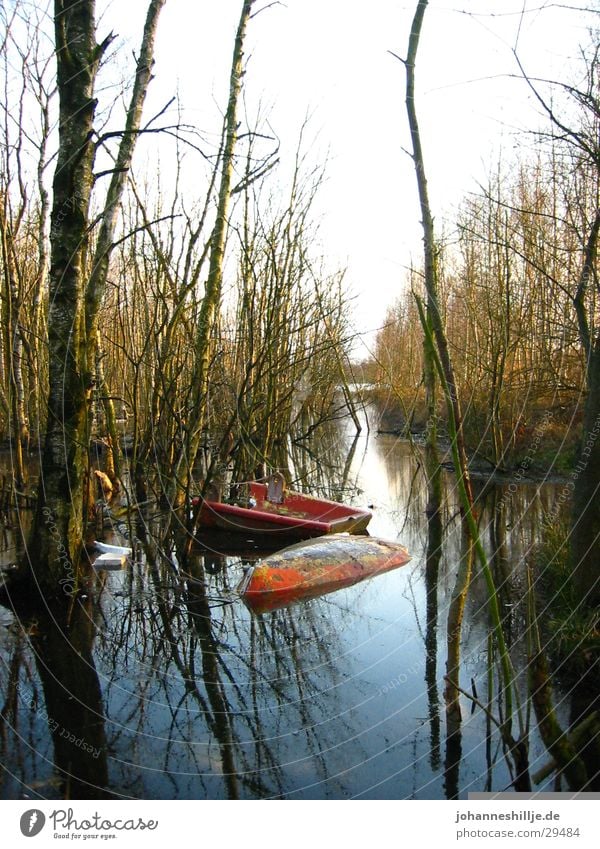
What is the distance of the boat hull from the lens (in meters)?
7.78

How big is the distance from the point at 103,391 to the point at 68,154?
6471 millimetres

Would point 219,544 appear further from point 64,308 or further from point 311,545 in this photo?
point 64,308

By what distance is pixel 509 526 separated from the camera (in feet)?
27.9

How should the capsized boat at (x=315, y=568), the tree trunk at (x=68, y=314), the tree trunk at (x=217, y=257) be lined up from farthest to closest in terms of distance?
1. the tree trunk at (x=217, y=257)
2. the capsized boat at (x=315, y=568)
3. the tree trunk at (x=68, y=314)

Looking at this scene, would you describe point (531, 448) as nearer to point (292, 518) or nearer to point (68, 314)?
point (292, 518)

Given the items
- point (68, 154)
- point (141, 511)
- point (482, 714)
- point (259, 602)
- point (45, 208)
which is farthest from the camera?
point (45, 208)

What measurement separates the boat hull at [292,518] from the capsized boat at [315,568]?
3.19 ft

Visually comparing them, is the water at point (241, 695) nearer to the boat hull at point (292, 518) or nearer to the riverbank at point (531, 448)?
the boat hull at point (292, 518)

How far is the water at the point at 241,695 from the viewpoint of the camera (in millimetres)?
3125

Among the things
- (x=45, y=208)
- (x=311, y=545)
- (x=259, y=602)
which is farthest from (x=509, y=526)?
(x=45, y=208)

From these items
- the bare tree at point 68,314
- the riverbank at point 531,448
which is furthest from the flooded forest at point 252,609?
the riverbank at point 531,448

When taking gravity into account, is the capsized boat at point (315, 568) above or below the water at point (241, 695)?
above

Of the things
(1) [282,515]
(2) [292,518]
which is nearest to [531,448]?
(1) [282,515]

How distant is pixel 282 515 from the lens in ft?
27.5
